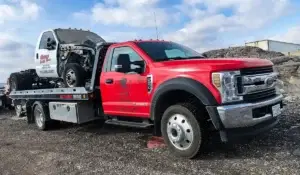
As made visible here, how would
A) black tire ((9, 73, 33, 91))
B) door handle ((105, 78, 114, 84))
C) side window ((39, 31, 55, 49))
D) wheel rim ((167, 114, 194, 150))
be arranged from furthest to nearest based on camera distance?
black tire ((9, 73, 33, 91)) → side window ((39, 31, 55, 49)) → door handle ((105, 78, 114, 84)) → wheel rim ((167, 114, 194, 150))

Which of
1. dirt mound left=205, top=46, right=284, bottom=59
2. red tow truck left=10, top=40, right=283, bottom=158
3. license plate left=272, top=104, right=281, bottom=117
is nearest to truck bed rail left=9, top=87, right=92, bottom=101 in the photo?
red tow truck left=10, top=40, right=283, bottom=158

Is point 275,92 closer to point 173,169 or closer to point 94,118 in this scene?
point 173,169

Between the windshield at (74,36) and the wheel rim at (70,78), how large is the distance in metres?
1.45

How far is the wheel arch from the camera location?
509 cm

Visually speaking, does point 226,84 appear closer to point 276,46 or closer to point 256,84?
point 256,84

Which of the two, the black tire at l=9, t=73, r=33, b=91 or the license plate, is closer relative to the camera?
the license plate

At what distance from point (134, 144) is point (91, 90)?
1489mm

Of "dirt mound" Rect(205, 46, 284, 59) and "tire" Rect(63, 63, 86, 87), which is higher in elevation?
"dirt mound" Rect(205, 46, 284, 59)

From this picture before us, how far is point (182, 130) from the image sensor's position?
5402mm

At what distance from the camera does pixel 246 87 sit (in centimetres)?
508

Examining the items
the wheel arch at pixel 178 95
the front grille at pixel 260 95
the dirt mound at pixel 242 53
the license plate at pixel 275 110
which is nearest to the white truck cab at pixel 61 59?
the wheel arch at pixel 178 95

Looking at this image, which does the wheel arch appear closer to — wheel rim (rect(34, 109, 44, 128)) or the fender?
the fender

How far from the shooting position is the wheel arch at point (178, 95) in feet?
16.7

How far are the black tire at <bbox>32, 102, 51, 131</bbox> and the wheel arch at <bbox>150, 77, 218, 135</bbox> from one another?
422 cm
